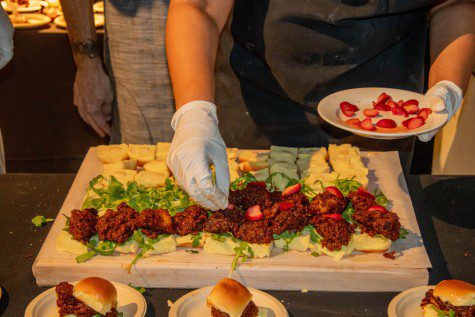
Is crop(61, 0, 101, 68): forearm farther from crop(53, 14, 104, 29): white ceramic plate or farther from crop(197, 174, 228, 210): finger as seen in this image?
crop(197, 174, 228, 210): finger

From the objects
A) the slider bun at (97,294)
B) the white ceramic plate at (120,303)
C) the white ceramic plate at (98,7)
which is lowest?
the white ceramic plate at (98,7)

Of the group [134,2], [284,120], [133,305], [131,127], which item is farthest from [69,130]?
[133,305]

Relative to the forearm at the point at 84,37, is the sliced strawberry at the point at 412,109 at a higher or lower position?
higher

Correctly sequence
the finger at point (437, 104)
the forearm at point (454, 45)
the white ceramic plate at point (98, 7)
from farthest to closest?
1. the white ceramic plate at point (98, 7)
2. the forearm at point (454, 45)
3. the finger at point (437, 104)

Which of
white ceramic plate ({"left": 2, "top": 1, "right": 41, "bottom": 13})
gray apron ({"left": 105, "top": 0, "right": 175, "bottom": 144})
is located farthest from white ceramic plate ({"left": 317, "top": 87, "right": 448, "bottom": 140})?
white ceramic plate ({"left": 2, "top": 1, "right": 41, "bottom": 13})

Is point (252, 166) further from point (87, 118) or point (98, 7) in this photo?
point (98, 7)

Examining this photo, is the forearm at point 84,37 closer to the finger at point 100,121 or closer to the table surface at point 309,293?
the finger at point 100,121

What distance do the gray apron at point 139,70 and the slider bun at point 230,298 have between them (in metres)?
2.18

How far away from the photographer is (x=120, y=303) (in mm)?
2057

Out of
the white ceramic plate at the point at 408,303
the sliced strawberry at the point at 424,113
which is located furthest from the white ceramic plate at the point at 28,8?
the white ceramic plate at the point at 408,303

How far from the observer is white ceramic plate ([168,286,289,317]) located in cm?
200

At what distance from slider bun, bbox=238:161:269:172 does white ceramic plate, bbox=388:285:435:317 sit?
0.96 m

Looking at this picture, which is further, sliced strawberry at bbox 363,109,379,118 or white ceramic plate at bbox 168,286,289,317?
sliced strawberry at bbox 363,109,379,118

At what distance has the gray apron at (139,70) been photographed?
3.74m
